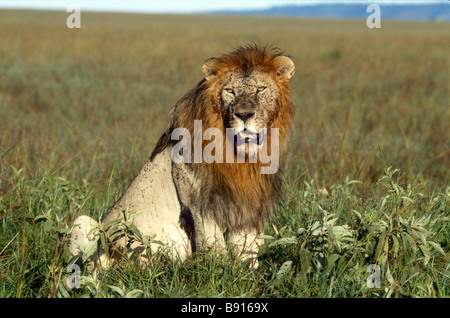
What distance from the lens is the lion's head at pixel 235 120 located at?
2877 mm

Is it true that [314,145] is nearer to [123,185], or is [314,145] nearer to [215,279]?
[123,185]

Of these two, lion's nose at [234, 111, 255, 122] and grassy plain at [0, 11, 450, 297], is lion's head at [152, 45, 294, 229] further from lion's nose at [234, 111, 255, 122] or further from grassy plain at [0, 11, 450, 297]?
grassy plain at [0, 11, 450, 297]

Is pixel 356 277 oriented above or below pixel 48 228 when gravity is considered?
below

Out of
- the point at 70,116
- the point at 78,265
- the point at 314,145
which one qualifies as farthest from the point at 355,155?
the point at 70,116

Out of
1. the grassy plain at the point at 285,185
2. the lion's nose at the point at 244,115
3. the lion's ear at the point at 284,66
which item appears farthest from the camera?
the lion's ear at the point at 284,66

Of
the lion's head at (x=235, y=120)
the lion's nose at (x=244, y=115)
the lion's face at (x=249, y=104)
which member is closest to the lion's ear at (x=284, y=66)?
the lion's head at (x=235, y=120)

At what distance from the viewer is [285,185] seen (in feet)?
14.7

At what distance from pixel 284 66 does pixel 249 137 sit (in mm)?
532

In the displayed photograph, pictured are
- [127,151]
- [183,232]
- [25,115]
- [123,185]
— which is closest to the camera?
[183,232]

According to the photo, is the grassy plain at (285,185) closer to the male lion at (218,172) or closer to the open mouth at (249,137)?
the male lion at (218,172)

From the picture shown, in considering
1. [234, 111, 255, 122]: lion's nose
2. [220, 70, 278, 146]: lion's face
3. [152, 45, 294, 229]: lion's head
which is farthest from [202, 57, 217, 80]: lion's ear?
[234, 111, 255, 122]: lion's nose

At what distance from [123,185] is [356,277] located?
2705 mm

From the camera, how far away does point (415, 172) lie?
5.66 meters

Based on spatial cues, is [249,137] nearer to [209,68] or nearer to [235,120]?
[235,120]
